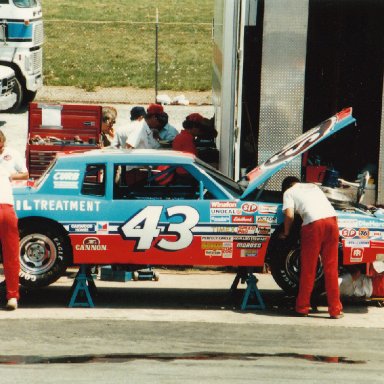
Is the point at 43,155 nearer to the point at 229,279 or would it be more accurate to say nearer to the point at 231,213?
the point at 229,279

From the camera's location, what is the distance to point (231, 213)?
1144 cm

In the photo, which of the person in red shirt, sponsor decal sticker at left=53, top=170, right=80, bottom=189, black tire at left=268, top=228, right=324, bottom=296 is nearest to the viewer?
sponsor decal sticker at left=53, top=170, right=80, bottom=189

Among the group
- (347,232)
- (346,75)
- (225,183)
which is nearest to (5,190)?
(225,183)

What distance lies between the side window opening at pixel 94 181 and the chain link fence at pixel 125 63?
490 inches

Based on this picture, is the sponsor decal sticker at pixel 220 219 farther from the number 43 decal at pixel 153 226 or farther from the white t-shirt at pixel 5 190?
the white t-shirt at pixel 5 190

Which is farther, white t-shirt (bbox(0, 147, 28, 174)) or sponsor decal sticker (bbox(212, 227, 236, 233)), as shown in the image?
white t-shirt (bbox(0, 147, 28, 174))

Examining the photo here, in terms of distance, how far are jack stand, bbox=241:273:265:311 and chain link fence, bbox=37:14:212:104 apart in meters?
12.6

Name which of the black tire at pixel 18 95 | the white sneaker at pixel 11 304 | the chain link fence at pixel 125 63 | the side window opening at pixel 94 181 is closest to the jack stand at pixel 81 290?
the white sneaker at pixel 11 304

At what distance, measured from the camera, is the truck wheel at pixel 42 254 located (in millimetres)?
11375

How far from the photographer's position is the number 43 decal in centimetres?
1135

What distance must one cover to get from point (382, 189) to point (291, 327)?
4.43 meters

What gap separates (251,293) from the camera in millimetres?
11812

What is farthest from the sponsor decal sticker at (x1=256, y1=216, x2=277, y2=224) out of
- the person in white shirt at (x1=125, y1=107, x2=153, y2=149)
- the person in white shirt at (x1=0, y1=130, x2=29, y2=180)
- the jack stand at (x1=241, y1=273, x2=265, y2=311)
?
the person in white shirt at (x1=125, y1=107, x2=153, y2=149)

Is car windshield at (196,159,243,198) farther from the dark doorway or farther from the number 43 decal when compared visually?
the dark doorway
